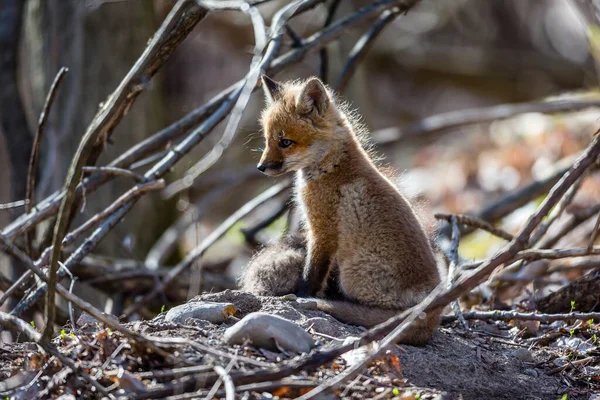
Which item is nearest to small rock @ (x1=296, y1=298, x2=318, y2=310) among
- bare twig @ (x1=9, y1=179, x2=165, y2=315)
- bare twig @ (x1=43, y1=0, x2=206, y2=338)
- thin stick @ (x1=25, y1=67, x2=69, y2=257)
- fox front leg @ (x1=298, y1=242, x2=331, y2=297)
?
fox front leg @ (x1=298, y1=242, x2=331, y2=297)

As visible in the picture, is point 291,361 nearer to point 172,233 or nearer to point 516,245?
point 516,245

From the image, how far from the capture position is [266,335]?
3.86 m

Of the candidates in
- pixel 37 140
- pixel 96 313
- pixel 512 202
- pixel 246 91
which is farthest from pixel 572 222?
pixel 96 313

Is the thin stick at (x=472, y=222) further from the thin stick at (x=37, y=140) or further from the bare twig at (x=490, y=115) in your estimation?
the thin stick at (x=37, y=140)

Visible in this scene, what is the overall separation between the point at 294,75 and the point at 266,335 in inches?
591

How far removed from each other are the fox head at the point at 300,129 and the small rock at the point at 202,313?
63.6 inches

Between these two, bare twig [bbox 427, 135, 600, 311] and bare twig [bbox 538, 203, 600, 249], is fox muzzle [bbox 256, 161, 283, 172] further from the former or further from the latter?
bare twig [bbox 538, 203, 600, 249]

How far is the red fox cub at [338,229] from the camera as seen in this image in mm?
4895

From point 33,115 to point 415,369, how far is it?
608 cm

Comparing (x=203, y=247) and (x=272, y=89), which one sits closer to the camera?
(x=272, y=89)

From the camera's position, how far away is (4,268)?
30.5ft

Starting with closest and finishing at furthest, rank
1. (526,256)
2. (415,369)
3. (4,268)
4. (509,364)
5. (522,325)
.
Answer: (526,256) → (415,369) → (509,364) → (522,325) → (4,268)

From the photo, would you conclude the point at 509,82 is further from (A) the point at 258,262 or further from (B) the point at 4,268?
(A) the point at 258,262

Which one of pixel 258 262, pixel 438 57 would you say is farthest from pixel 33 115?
pixel 438 57
